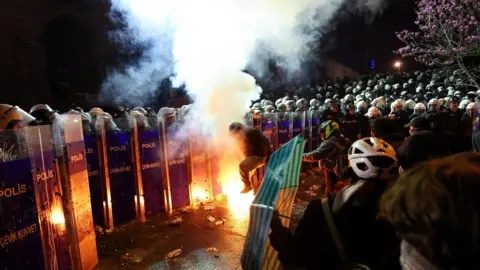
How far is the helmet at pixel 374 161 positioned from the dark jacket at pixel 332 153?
3313mm

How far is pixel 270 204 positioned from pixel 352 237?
658 millimetres

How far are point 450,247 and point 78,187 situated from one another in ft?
16.4

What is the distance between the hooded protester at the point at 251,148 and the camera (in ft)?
21.9

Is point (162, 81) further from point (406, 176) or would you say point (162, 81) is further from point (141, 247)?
point (406, 176)

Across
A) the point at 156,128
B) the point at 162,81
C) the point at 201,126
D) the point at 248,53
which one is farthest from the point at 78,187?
the point at 162,81

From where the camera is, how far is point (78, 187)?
491 cm

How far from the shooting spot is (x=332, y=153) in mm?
6008

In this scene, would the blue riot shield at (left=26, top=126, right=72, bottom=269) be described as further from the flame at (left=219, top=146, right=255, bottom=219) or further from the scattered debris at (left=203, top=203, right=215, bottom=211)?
the flame at (left=219, top=146, right=255, bottom=219)

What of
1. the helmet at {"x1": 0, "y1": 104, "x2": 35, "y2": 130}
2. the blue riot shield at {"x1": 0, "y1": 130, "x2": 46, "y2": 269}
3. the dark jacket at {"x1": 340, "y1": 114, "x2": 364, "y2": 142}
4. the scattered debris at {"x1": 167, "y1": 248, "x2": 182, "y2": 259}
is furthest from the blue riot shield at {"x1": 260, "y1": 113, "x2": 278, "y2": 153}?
the blue riot shield at {"x1": 0, "y1": 130, "x2": 46, "y2": 269}

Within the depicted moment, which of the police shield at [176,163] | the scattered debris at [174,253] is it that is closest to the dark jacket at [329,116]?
the police shield at [176,163]

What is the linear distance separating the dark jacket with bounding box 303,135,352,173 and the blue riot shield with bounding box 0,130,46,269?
437 centimetres

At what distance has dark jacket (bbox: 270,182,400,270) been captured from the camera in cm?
217

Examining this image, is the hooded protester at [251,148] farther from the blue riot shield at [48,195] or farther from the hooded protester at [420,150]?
the blue riot shield at [48,195]

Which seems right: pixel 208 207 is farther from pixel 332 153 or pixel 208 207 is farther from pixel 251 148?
pixel 332 153
